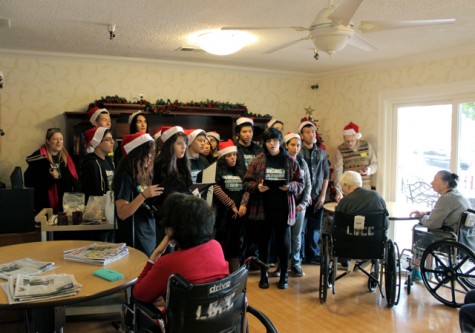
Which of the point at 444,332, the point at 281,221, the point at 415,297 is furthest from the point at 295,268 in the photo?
the point at 444,332

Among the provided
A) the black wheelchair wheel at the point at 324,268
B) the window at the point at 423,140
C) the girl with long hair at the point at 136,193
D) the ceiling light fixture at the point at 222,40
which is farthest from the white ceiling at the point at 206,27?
the black wheelchair wheel at the point at 324,268

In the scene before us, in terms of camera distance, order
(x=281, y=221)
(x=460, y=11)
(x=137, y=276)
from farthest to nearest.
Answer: (x=281, y=221), (x=460, y=11), (x=137, y=276)

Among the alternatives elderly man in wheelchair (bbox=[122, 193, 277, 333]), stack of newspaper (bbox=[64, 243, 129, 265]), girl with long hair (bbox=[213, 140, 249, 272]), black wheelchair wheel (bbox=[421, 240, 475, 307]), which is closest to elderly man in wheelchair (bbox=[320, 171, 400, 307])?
black wheelchair wheel (bbox=[421, 240, 475, 307])

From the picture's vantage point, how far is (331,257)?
329cm

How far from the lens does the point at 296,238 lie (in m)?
3.99

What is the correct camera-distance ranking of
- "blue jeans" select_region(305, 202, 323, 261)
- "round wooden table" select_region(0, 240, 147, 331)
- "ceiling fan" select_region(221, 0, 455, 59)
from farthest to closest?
"blue jeans" select_region(305, 202, 323, 261), "ceiling fan" select_region(221, 0, 455, 59), "round wooden table" select_region(0, 240, 147, 331)

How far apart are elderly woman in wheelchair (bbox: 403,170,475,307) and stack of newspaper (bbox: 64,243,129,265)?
235 cm

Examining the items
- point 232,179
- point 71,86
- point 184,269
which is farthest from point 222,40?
point 184,269

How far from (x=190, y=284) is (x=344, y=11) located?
5.00 feet

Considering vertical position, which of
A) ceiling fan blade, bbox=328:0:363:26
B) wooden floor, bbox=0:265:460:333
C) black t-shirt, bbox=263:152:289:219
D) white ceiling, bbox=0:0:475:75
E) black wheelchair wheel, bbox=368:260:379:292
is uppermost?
white ceiling, bbox=0:0:475:75

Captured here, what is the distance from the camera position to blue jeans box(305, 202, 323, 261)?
173 inches

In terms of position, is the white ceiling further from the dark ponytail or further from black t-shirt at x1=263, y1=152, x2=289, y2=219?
the dark ponytail

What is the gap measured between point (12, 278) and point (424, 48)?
4.22 metres

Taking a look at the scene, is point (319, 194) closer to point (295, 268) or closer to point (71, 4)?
point (295, 268)
